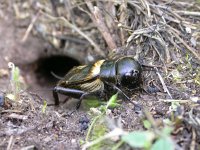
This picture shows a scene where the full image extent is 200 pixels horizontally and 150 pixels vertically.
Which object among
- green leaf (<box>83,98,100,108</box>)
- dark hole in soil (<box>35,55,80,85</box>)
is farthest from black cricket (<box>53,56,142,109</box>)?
dark hole in soil (<box>35,55,80,85</box>)

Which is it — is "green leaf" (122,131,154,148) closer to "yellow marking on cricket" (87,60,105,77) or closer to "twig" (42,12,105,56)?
"yellow marking on cricket" (87,60,105,77)

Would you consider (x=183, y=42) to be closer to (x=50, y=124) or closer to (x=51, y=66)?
(x=50, y=124)

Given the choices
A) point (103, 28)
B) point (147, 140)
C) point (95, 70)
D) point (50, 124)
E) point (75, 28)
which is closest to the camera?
point (147, 140)

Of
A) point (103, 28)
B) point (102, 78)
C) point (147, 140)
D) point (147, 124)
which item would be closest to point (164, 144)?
point (147, 140)

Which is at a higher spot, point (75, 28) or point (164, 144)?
point (75, 28)

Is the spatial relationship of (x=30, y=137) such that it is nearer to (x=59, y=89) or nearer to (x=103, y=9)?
(x=59, y=89)
